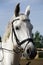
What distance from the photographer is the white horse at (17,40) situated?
4.51 m

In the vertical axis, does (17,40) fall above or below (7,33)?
below

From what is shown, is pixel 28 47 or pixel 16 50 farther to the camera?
pixel 16 50

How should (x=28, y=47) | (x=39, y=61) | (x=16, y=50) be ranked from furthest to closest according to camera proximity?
(x=39, y=61) < (x=16, y=50) < (x=28, y=47)

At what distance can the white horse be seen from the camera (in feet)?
14.8

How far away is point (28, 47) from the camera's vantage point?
14.6ft

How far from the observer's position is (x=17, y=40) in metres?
4.70

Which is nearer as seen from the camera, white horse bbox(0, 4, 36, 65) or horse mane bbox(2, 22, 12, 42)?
white horse bbox(0, 4, 36, 65)

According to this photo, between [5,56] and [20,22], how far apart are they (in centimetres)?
69

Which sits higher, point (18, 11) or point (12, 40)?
point (18, 11)

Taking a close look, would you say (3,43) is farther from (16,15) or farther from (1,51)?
(16,15)

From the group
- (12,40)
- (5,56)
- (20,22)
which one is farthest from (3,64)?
(20,22)

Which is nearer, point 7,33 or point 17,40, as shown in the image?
point 17,40

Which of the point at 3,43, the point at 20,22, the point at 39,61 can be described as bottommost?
the point at 39,61

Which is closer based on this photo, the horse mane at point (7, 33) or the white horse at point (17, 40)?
the white horse at point (17, 40)
